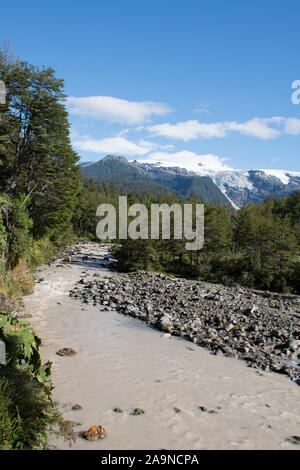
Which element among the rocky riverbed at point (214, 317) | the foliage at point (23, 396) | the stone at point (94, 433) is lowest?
the rocky riverbed at point (214, 317)

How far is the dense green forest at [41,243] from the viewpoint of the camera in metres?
6.55

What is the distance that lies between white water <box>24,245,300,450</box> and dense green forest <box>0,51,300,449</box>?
137 centimetres

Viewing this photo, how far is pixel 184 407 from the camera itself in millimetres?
8891

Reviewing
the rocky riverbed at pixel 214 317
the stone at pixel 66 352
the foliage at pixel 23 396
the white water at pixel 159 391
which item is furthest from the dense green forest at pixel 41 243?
the rocky riverbed at pixel 214 317

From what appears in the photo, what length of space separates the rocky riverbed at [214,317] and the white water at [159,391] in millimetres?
1147

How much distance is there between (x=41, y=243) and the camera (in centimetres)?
3484

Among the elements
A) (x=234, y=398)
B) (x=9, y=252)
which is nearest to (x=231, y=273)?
(x=9, y=252)

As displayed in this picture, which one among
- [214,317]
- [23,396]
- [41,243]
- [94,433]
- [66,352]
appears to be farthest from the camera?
[41,243]

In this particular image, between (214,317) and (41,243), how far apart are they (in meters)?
23.2

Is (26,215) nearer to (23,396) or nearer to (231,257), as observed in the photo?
(23,396)

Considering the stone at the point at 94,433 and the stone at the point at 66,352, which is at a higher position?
the stone at the point at 94,433

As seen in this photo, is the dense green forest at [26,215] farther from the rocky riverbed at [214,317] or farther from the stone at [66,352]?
the rocky riverbed at [214,317]

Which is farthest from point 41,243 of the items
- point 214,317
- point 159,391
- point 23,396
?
point 23,396
